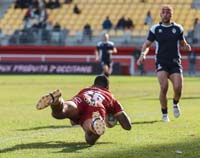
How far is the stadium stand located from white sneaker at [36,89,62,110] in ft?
109

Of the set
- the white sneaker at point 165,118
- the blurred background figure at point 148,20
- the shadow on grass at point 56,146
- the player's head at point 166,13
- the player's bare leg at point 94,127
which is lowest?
the blurred background figure at point 148,20

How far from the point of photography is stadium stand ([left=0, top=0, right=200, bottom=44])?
1740 inches

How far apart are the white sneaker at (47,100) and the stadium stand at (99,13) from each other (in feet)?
109

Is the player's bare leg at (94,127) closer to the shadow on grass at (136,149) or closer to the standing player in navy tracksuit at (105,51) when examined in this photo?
the shadow on grass at (136,149)

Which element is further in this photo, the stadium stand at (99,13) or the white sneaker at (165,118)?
the stadium stand at (99,13)

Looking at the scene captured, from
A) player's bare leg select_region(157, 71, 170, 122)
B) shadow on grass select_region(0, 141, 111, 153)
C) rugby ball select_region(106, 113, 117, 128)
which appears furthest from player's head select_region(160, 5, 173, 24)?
shadow on grass select_region(0, 141, 111, 153)

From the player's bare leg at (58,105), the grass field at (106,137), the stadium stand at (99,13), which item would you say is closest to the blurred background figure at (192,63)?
the stadium stand at (99,13)

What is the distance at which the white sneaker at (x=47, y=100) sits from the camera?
9.12 meters

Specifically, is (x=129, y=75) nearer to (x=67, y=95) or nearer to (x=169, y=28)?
(x=67, y=95)

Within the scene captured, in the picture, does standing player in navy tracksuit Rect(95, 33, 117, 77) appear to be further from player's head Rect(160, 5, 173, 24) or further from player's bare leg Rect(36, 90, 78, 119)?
player's bare leg Rect(36, 90, 78, 119)

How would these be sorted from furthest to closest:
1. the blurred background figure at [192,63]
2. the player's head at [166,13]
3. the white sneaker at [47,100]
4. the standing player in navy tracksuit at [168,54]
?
the blurred background figure at [192,63], the standing player in navy tracksuit at [168,54], the player's head at [166,13], the white sneaker at [47,100]

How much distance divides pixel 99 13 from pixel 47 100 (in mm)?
37960

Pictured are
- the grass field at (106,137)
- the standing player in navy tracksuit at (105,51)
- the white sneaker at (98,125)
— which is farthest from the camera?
the standing player in navy tracksuit at (105,51)

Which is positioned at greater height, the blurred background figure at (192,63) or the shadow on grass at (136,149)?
the shadow on grass at (136,149)
